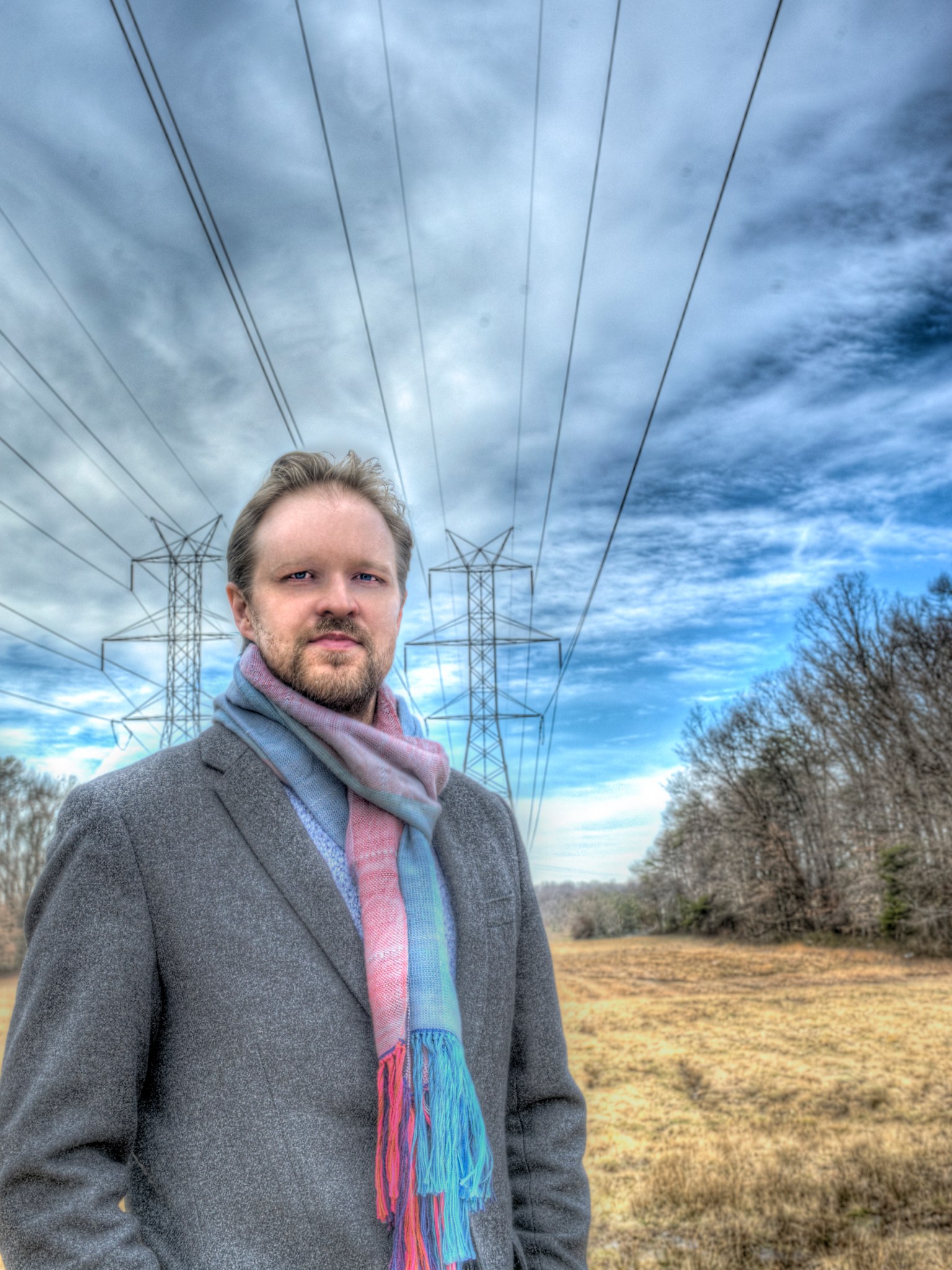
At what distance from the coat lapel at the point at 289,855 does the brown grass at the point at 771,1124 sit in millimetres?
6502

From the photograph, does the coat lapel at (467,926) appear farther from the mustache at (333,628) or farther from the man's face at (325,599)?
the mustache at (333,628)

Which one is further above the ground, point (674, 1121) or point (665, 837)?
point (665, 837)

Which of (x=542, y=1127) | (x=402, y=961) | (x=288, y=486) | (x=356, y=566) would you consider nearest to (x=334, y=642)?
(x=356, y=566)

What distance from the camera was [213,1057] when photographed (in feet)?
4.32

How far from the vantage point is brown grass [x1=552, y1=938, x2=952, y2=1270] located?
6.65m

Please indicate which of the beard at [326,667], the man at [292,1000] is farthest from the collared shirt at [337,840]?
the beard at [326,667]

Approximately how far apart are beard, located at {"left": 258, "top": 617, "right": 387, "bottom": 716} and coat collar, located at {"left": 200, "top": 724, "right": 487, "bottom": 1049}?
153mm

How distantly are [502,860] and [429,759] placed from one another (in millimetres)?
268

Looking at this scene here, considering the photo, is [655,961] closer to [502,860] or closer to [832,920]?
[832,920]

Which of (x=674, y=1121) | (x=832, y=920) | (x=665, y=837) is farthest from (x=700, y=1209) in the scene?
(x=665, y=837)

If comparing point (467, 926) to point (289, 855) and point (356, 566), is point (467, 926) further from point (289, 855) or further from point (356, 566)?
point (356, 566)

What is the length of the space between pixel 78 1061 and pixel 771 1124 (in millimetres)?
10779

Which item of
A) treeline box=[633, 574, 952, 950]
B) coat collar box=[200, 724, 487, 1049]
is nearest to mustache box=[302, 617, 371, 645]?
coat collar box=[200, 724, 487, 1049]

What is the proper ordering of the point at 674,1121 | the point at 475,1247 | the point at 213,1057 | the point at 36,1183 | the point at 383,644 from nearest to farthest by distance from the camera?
the point at 36,1183, the point at 213,1057, the point at 475,1247, the point at 383,644, the point at 674,1121
